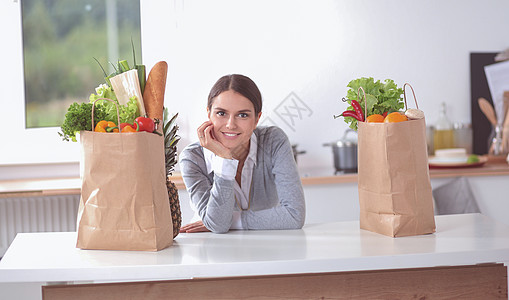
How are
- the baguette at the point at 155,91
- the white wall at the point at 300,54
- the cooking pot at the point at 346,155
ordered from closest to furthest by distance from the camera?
the baguette at the point at 155,91 → the cooking pot at the point at 346,155 → the white wall at the point at 300,54

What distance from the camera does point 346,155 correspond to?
10.8 feet

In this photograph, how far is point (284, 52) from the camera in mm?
3562

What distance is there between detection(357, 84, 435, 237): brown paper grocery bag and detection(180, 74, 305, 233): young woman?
12.1 inches

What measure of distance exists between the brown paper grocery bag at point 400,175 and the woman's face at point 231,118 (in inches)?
17.0

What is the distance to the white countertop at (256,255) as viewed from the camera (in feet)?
4.58

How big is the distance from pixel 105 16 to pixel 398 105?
2.35 m

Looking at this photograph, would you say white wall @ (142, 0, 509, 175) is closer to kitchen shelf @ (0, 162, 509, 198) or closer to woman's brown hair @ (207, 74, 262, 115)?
kitchen shelf @ (0, 162, 509, 198)

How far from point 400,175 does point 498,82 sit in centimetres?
226

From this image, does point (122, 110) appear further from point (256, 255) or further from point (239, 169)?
point (239, 169)

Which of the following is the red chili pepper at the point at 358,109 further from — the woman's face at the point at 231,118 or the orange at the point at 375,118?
the woman's face at the point at 231,118

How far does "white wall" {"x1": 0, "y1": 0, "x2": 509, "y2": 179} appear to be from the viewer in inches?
139

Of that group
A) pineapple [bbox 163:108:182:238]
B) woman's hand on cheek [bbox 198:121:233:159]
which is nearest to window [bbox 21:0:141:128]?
woman's hand on cheek [bbox 198:121:233:159]

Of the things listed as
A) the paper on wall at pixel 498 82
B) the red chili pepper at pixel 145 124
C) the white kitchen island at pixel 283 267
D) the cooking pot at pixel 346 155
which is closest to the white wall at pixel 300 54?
the paper on wall at pixel 498 82

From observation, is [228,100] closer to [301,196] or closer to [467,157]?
[301,196]
